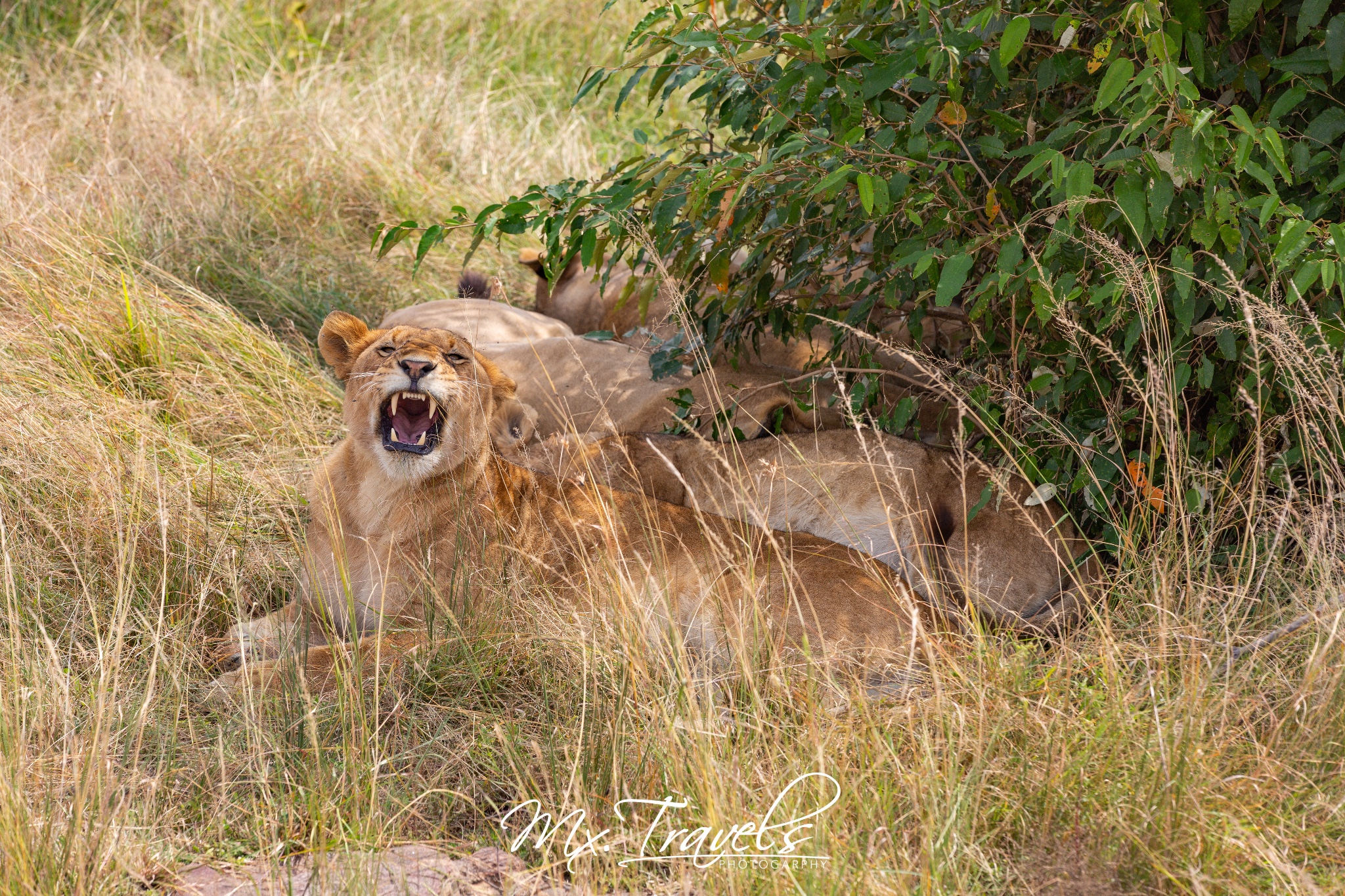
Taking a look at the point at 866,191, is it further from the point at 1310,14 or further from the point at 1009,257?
the point at 1310,14

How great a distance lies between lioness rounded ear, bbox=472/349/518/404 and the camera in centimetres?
409

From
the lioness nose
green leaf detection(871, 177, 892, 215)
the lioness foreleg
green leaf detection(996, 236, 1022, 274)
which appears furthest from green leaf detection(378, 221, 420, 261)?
green leaf detection(996, 236, 1022, 274)

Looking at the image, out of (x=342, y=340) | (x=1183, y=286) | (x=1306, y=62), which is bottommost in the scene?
(x=342, y=340)

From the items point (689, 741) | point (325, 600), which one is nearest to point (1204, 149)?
point (689, 741)

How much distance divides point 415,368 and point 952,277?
5.10ft

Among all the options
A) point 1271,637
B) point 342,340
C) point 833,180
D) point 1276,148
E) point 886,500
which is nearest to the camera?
point 1271,637

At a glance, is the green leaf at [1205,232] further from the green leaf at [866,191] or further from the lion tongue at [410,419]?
the lion tongue at [410,419]

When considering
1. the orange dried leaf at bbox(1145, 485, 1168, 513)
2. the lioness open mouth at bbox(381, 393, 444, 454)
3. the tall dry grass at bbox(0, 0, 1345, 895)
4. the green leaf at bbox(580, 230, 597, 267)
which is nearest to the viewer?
the tall dry grass at bbox(0, 0, 1345, 895)

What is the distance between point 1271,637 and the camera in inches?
108

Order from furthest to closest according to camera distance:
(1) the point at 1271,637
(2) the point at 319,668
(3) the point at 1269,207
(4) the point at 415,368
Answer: (4) the point at 415,368 < (2) the point at 319,668 < (3) the point at 1269,207 < (1) the point at 1271,637

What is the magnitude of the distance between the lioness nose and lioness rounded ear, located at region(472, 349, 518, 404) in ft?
0.96

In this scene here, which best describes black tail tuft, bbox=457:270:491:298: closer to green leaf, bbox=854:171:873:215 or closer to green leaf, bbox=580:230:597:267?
green leaf, bbox=580:230:597:267

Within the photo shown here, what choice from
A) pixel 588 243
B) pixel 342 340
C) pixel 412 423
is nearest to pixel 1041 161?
pixel 588 243

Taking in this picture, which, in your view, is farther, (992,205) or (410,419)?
(410,419)
